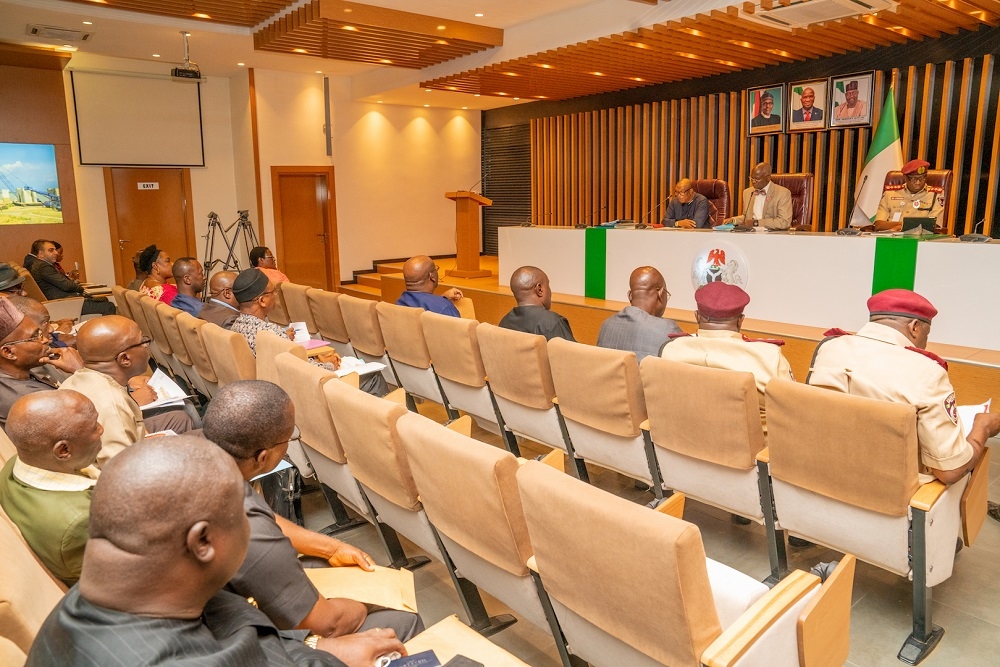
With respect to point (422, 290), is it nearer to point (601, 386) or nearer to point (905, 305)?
point (601, 386)

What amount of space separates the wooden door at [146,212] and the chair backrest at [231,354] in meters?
8.11

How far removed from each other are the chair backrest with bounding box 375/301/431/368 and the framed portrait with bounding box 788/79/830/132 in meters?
6.20

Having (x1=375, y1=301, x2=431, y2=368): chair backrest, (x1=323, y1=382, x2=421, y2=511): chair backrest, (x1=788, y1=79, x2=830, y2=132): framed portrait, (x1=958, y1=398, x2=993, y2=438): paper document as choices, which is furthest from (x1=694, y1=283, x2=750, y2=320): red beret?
(x1=788, y1=79, x2=830, y2=132): framed portrait

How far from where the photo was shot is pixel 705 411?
2.67m

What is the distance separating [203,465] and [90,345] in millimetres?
2359

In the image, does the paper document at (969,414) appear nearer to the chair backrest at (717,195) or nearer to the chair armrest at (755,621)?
the chair armrest at (755,621)

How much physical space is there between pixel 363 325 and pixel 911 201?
4805 millimetres

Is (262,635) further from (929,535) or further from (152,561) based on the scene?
(929,535)

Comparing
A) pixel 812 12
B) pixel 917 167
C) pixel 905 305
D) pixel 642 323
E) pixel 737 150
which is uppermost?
pixel 812 12

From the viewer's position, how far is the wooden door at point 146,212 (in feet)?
35.1

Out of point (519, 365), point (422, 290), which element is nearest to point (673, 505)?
point (519, 365)

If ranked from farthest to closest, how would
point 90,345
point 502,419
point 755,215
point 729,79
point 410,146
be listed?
point 410,146 → point 729,79 → point 755,215 → point 502,419 → point 90,345

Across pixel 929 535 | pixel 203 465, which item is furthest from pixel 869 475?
pixel 203 465

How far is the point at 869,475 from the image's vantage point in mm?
2271
